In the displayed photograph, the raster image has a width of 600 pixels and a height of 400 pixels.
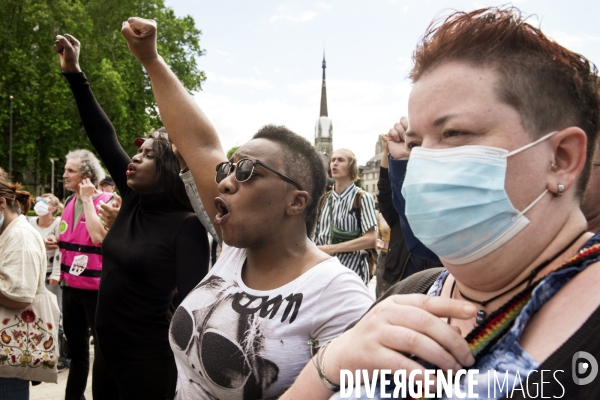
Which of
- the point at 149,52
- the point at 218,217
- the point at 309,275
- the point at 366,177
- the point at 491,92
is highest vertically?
the point at 366,177

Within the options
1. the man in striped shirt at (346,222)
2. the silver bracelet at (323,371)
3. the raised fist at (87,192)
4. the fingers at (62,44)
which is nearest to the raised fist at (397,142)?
the silver bracelet at (323,371)

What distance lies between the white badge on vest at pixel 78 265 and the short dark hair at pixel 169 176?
7.09 ft

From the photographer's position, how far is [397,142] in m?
1.93

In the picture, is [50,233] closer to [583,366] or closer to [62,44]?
[62,44]

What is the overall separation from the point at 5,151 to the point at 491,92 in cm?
2921

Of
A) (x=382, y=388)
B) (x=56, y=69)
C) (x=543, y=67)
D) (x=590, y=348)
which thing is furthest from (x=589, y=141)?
(x=56, y=69)

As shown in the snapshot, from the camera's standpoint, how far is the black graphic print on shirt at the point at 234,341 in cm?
173

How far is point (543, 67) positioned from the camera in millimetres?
1016

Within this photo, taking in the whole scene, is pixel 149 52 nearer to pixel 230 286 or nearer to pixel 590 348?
pixel 230 286

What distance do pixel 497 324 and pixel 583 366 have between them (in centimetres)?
19

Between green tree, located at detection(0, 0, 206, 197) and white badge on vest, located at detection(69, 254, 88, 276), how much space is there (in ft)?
69.5

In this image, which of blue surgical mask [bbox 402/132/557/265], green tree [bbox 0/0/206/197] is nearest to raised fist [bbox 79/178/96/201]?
blue surgical mask [bbox 402/132/557/265]

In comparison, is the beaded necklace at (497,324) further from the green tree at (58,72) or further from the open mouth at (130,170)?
the green tree at (58,72)

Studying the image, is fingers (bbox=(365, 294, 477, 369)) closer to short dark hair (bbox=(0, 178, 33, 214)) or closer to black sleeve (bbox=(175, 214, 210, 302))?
black sleeve (bbox=(175, 214, 210, 302))
